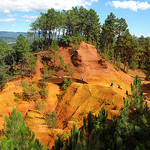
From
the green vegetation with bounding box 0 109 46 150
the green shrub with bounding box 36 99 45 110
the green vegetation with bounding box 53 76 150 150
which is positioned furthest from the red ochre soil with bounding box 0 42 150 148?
the green vegetation with bounding box 53 76 150 150

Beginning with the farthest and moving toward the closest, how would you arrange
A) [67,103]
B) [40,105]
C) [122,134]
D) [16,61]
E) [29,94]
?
1. [16,61]
2. [67,103]
3. [29,94]
4. [40,105]
5. [122,134]

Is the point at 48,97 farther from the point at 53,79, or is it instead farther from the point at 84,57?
the point at 84,57

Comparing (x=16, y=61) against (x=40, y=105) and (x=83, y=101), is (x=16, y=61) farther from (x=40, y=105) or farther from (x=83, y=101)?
(x=83, y=101)

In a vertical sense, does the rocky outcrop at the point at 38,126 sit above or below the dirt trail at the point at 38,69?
below

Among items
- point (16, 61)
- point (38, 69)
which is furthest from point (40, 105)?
point (16, 61)

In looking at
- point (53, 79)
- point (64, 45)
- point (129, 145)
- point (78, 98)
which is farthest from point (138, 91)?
point (64, 45)

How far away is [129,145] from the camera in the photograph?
8.95m

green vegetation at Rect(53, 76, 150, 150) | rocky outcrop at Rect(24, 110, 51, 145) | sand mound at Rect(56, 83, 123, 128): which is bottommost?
rocky outcrop at Rect(24, 110, 51, 145)

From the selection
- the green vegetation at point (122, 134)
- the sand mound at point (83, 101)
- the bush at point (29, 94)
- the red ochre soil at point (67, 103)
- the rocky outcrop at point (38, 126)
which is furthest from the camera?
the bush at point (29, 94)

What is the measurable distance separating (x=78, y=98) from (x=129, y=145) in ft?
46.3

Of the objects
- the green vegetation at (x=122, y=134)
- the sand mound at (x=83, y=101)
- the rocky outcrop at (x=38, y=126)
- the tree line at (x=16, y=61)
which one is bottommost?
the rocky outcrop at (x=38, y=126)

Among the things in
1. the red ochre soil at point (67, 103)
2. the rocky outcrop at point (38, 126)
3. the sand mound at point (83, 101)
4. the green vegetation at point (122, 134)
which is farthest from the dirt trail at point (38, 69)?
the green vegetation at point (122, 134)

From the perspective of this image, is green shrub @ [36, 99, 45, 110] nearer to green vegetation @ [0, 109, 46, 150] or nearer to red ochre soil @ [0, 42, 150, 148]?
red ochre soil @ [0, 42, 150, 148]

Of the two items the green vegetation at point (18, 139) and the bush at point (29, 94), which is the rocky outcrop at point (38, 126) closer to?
the green vegetation at point (18, 139)
